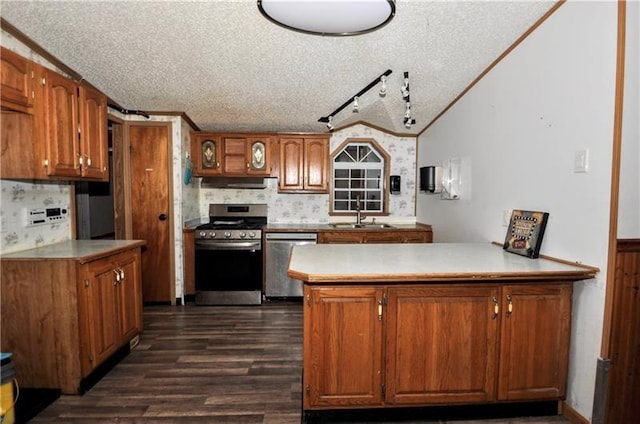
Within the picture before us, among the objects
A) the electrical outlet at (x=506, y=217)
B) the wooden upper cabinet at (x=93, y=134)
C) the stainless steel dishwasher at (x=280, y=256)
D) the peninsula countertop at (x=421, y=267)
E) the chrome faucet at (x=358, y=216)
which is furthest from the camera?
the chrome faucet at (x=358, y=216)

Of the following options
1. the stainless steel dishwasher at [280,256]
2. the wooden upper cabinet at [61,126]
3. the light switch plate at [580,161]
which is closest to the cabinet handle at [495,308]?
the light switch plate at [580,161]

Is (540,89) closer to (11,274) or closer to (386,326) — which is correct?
(386,326)

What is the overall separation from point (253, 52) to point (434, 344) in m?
2.56

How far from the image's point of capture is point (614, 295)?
1.79m

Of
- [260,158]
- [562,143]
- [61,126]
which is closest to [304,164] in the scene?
[260,158]

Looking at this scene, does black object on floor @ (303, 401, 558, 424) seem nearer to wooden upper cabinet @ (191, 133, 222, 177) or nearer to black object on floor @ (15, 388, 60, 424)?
black object on floor @ (15, 388, 60, 424)

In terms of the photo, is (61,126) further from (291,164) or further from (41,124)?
(291,164)

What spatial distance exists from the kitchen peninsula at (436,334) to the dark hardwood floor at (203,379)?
22 centimetres

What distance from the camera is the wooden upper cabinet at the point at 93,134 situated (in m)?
2.50

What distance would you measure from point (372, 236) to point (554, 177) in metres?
2.24

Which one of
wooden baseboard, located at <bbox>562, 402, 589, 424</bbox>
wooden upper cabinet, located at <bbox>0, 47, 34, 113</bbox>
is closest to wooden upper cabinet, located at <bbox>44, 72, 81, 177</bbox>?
wooden upper cabinet, located at <bbox>0, 47, 34, 113</bbox>

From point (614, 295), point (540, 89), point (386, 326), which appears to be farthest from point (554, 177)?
point (386, 326)

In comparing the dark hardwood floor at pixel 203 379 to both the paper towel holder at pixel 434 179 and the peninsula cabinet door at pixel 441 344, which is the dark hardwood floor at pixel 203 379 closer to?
the peninsula cabinet door at pixel 441 344

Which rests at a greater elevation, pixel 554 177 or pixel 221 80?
pixel 221 80
